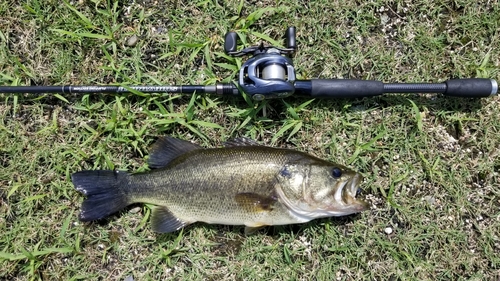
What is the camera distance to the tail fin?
3.58m

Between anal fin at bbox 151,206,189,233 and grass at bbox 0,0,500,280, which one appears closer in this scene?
anal fin at bbox 151,206,189,233

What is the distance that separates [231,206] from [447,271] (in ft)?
6.98

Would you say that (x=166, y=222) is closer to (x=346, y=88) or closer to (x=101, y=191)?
(x=101, y=191)

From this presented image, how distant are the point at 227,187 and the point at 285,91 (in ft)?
3.08

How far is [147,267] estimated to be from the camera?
3775mm

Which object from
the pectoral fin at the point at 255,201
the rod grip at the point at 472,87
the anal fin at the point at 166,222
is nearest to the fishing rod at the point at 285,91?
the rod grip at the point at 472,87

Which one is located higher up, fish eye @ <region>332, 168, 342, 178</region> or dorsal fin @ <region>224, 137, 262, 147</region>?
dorsal fin @ <region>224, 137, 262, 147</region>

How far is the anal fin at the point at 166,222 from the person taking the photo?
360 cm

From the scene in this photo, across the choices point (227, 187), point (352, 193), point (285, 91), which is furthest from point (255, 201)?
point (285, 91)

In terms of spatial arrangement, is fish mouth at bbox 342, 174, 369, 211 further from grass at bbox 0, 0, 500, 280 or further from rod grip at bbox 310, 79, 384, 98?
rod grip at bbox 310, 79, 384, 98

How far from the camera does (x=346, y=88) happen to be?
356 centimetres

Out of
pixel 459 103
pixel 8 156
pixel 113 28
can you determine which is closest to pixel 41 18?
pixel 113 28

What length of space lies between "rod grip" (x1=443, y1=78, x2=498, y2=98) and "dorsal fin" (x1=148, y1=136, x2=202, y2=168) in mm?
2329

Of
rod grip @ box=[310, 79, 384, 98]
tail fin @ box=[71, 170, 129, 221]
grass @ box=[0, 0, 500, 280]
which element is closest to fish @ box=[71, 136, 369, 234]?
tail fin @ box=[71, 170, 129, 221]
